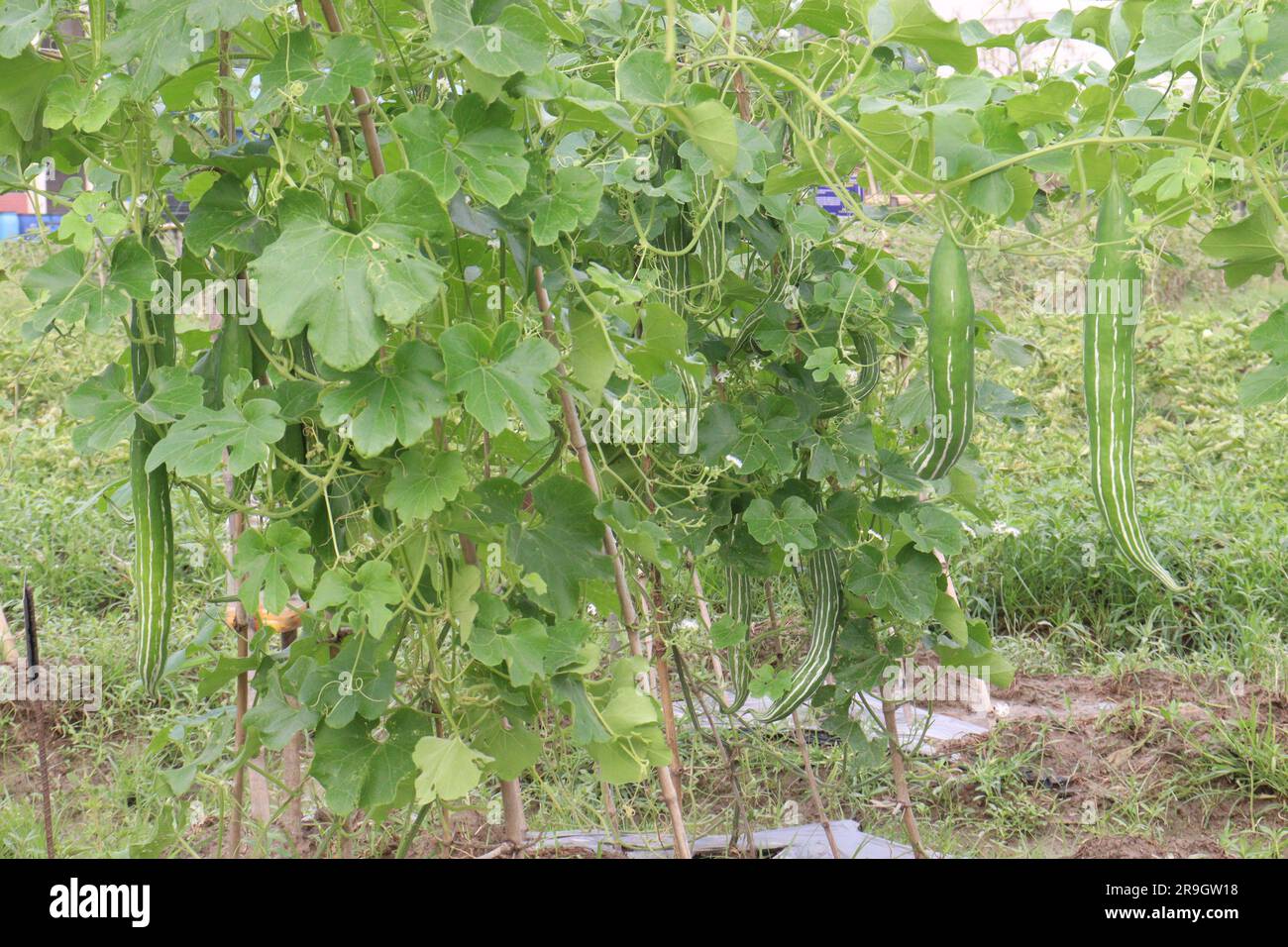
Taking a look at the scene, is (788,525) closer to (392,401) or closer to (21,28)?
(392,401)

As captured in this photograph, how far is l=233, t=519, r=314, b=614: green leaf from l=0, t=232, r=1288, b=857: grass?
1.28ft

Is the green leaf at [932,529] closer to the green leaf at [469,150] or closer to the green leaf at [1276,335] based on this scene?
the green leaf at [1276,335]

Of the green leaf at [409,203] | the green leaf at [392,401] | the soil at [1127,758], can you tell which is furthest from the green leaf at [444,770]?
the soil at [1127,758]

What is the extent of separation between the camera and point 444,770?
4.59 ft

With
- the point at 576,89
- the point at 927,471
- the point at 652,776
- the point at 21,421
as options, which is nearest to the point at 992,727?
the point at 652,776

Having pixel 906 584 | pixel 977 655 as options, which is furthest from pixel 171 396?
pixel 977 655

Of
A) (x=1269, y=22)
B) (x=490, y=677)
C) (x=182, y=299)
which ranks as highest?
(x=1269, y=22)

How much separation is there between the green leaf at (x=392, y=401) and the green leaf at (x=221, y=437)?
83 mm

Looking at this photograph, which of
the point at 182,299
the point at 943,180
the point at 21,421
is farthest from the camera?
the point at 21,421

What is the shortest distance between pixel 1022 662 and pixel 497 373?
8.22 feet

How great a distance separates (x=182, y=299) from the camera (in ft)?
5.18

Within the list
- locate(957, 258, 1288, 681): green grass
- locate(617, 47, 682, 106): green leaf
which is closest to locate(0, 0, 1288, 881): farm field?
locate(617, 47, 682, 106): green leaf
